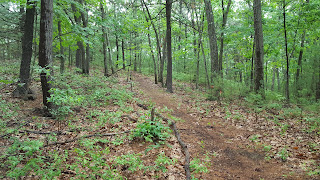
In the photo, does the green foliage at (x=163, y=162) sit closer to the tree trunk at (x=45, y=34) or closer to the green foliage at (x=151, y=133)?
the green foliage at (x=151, y=133)

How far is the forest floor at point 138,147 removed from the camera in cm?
357

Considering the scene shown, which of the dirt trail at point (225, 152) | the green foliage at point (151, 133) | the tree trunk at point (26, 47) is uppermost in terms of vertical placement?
the tree trunk at point (26, 47)

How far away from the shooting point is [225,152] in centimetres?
487

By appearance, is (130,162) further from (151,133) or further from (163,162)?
→ (151,133)

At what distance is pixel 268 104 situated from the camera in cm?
783

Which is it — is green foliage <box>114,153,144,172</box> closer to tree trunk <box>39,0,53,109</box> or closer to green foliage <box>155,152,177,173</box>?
green foliage <box>155,152,177,173</box>

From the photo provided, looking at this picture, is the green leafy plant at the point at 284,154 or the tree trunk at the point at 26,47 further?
the tree trunk at the point at 26,47

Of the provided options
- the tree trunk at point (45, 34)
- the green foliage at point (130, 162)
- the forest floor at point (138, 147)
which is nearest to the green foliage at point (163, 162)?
the forest floor at point (138, 147)

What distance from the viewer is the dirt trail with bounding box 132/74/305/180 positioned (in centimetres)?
385

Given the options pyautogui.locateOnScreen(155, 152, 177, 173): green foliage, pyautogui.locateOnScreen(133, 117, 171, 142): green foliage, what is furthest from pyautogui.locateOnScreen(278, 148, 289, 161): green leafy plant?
pyautogui.locateOnScreen(133, 117, 171, 142): green foliage

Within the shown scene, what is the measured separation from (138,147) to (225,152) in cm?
245

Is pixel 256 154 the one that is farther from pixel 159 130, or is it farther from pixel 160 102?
pixel 160 102

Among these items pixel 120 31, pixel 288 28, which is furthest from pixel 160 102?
pixel 288 28

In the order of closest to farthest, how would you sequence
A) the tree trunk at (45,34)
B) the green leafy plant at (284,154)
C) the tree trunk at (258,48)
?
the green leafy plant at (284,154), the tree trunk at (45,34), the tree trunk at (258,48)
